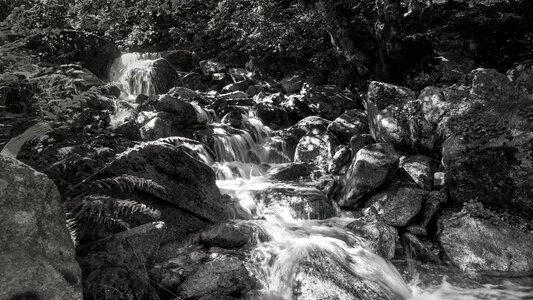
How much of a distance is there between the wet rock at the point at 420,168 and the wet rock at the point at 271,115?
18.1 feet

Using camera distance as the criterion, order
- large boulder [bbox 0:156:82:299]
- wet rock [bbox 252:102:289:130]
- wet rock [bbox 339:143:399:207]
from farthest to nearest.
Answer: wet rock [bbox 252:102:289:130] → wet rock [bbox 339:143:399:207] → large boulder [bbox 0:156:82:299]

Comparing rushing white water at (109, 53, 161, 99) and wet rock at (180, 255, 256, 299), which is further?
rushing white water at (109, 53, 161, 99)

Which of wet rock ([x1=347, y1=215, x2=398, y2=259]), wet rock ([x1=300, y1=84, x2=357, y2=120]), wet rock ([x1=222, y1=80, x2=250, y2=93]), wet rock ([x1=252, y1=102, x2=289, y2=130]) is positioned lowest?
wet rock ([x1=347, y1=215, x2=398, y2=259])

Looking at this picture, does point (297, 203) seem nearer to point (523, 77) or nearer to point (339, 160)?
point (339, 160)

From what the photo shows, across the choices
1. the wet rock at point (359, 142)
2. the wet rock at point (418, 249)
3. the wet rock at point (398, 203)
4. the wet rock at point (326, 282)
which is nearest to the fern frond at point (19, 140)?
the wet rock at point (326, 282)

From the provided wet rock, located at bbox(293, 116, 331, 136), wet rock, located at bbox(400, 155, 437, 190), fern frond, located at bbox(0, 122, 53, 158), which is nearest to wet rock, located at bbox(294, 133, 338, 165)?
wet rock, located at bbox(293, 116, 331, 136)

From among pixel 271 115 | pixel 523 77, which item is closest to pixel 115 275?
pixel 523 77

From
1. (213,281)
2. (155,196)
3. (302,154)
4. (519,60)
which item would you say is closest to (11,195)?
(213,281)

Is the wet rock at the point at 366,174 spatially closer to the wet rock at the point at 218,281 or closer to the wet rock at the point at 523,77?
the wet rock at the point at 523,77

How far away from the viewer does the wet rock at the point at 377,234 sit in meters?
5.64

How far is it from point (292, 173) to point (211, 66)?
1006 cm

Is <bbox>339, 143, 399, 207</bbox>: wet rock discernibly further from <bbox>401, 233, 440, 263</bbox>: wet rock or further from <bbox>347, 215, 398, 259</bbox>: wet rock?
<bbox>401, 233, 440, 263</bbox>: wet rock

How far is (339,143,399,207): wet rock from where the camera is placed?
24.0ft

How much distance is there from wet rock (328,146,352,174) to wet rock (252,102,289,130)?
3.69m
